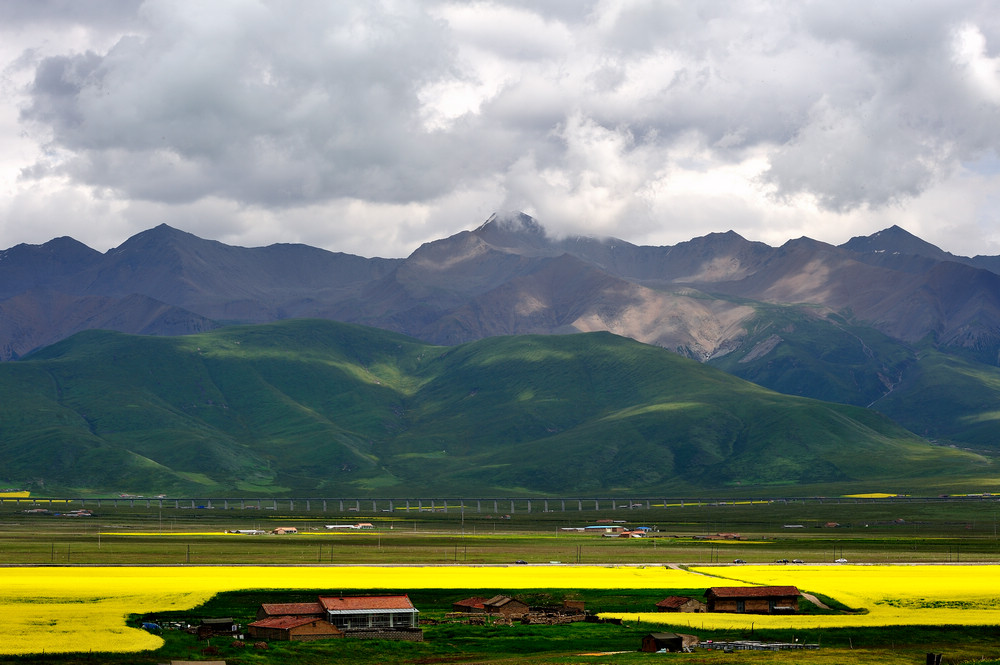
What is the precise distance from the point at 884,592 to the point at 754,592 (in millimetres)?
13729

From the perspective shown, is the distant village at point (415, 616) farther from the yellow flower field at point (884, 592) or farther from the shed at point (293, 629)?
the yellow flower field at point (884, 592)

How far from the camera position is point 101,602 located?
305ft

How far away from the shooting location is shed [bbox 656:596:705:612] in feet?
319

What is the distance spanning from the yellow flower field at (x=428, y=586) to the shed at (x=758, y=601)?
2.09 m

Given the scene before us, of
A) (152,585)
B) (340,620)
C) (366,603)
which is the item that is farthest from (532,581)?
(152,585)

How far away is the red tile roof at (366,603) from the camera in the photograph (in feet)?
287

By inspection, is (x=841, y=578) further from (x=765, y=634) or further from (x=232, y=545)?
(x=232, y=545)

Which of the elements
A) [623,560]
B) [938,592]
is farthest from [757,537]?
[938,592]

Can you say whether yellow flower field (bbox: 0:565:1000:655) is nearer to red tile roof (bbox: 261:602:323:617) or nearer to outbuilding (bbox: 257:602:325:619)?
outbuilding (bbox: 257:602:325:619)

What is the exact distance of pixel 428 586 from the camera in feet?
365

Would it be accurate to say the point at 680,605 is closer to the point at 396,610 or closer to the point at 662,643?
the point at 662,643

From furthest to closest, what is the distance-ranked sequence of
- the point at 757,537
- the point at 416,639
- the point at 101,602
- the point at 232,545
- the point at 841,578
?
the point at 757,537
the point at 232,545
the point at 841,578
the point at 101,602
the point at 416,639

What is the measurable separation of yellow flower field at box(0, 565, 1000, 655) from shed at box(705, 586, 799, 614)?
209 cm

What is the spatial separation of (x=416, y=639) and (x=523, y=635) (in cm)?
765
